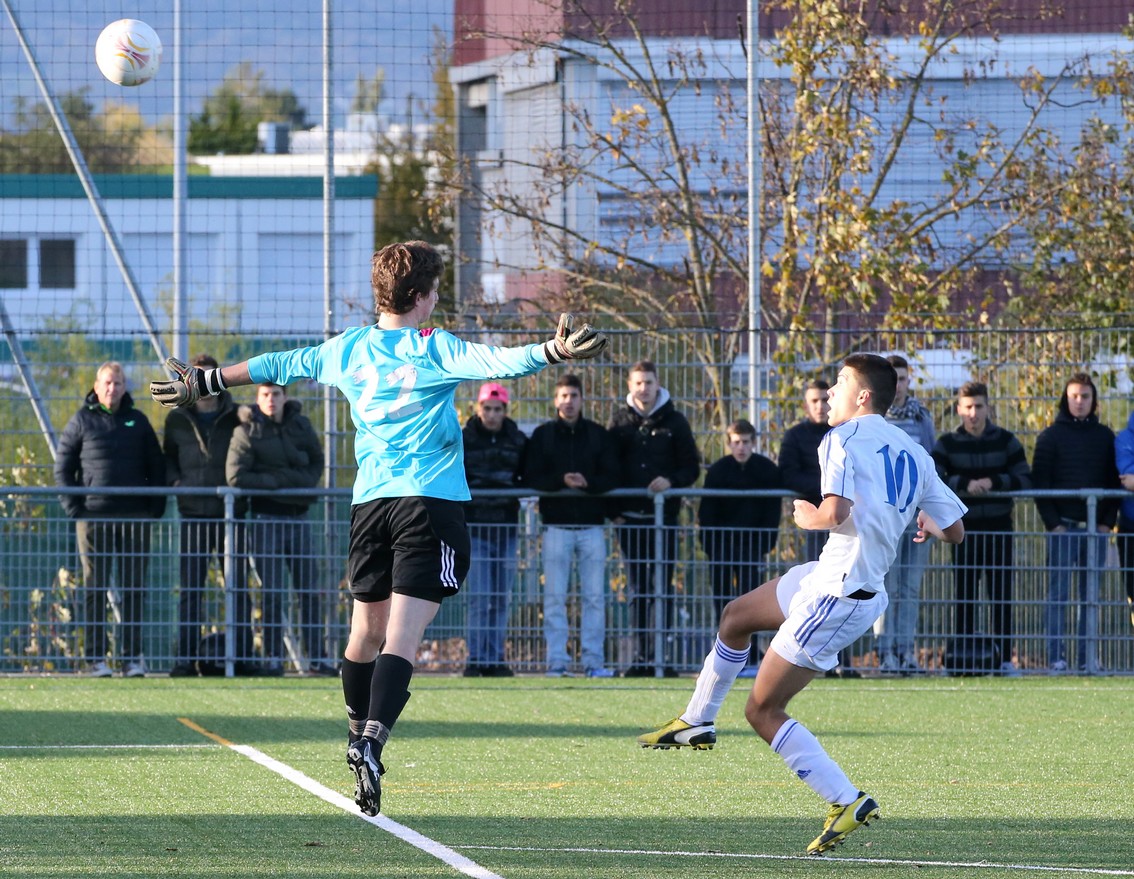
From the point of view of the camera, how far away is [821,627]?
6.22m

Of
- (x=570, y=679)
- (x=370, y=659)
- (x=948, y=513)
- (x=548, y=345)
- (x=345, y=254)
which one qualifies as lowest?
(x=570, y=679)

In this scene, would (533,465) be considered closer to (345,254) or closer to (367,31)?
(367,31)

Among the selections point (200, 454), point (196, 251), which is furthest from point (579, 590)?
point (196, 251)

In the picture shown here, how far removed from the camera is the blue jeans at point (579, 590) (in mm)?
12820

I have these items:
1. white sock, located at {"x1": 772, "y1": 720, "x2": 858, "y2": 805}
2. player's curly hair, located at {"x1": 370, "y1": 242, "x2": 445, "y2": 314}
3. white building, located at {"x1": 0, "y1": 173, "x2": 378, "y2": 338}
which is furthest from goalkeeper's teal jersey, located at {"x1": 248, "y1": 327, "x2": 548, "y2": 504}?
white building, located at {"x1": 0, "y1": 173, "x2": 378, "y2": 338}

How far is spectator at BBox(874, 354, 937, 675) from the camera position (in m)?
12.9

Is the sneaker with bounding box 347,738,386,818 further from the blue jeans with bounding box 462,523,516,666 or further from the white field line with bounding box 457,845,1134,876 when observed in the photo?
the blue jeans with bounding box 462,523,516,666

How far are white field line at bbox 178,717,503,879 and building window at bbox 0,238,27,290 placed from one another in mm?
17740

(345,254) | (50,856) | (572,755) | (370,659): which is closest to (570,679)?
(572,755)

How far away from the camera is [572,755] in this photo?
8852 millimetres

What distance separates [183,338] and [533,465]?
10.5 ft

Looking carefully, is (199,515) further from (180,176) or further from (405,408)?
(405,408)

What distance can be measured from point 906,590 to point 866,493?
6.99 m

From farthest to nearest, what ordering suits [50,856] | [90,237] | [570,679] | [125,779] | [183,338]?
[90,237], [183,338], [570,679], [125,779], [50,856]
